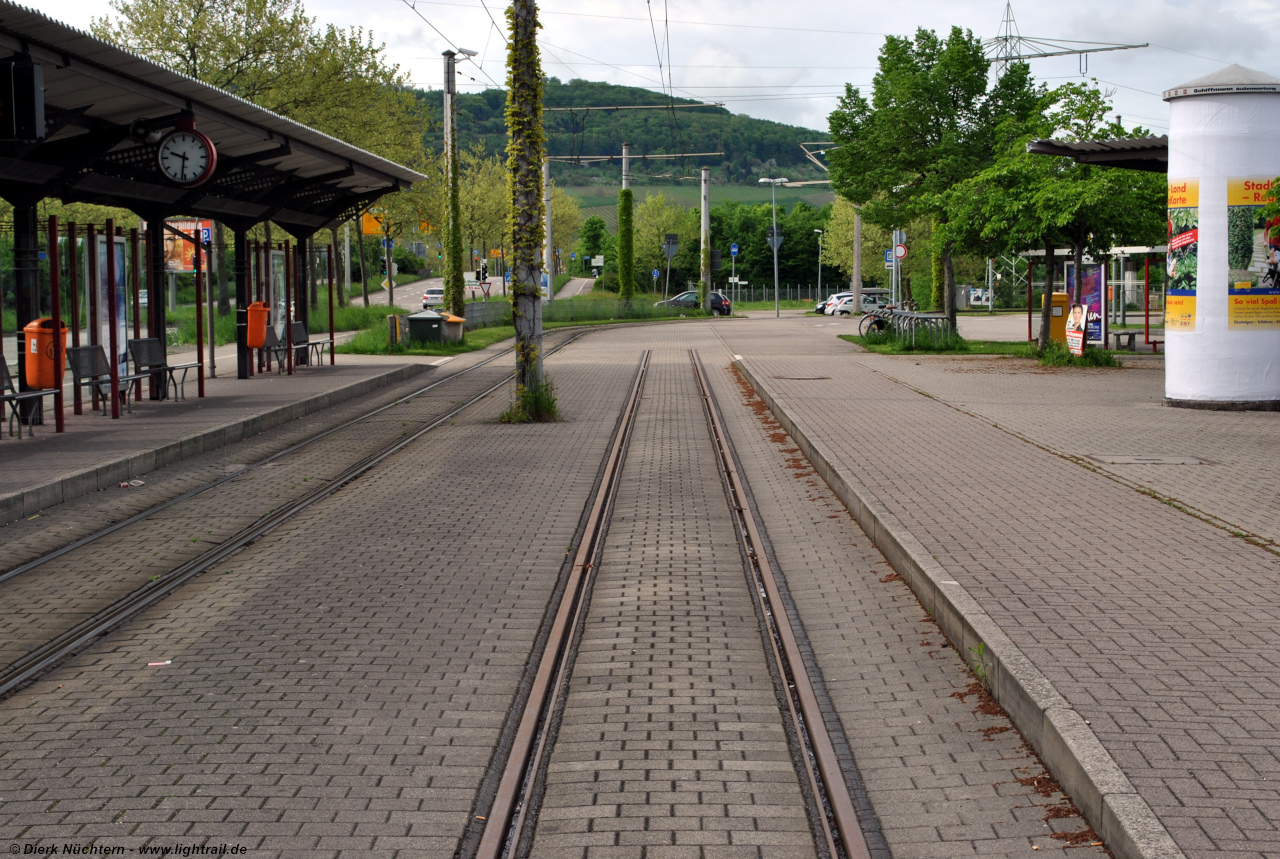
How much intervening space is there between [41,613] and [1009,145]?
25.8m

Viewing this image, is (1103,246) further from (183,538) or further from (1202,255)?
(183,538)

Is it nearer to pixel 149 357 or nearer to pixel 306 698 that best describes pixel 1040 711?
pixel 306 698

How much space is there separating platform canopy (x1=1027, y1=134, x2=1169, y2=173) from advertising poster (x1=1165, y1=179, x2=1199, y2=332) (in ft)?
7.19

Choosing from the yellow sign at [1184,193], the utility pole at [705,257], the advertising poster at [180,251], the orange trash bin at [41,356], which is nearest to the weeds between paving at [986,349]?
the yellow sign at [1184,193]

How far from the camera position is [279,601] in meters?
6.97

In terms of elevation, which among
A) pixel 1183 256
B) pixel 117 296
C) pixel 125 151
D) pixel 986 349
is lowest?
pixel 986 349

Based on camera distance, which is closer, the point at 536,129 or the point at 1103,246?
the point at 536,129

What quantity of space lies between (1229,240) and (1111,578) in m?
11.1

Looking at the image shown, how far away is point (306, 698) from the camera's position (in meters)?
5.26

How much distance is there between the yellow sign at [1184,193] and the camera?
53.4 ft

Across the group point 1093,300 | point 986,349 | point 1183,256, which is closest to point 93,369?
point 1183,256

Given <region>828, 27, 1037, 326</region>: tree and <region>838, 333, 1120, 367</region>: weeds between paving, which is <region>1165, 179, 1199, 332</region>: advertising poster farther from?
<region>828, 27, 1037, 326</region>: tree

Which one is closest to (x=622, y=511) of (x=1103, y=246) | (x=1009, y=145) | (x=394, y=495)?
(x=394, y=495)

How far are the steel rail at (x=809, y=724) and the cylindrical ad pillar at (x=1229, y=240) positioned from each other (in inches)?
384
